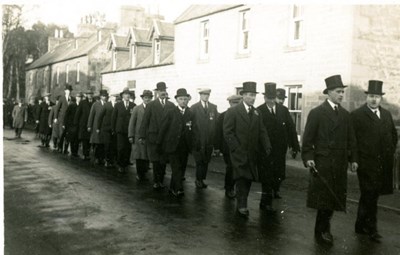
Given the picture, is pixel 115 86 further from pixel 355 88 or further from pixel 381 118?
pixel 381 118

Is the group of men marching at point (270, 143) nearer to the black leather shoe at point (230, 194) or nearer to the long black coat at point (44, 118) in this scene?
the black leather shoe at point (230, 194)

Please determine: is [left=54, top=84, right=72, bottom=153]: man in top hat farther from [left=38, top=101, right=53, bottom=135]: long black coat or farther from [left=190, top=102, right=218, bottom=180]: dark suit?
[left=190, top=102, right=218, bottom=180]: dark suit

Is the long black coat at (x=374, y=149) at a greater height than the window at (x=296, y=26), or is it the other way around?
the window at (x=296, y=26)

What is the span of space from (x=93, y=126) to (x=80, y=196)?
4.97 meters

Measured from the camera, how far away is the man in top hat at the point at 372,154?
20.2ft

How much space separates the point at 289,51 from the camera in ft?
50.6

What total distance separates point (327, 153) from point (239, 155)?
152cm

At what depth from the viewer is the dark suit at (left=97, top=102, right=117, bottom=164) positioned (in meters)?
12.2

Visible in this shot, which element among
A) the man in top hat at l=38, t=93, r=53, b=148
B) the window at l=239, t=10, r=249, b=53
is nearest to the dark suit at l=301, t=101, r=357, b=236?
the window at l=239, t=10, r=249, b=53

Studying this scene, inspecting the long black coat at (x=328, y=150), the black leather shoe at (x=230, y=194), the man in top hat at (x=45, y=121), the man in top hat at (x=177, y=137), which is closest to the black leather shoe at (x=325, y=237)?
the long black coat at (x=328, y=150)

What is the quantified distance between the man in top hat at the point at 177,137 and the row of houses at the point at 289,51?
632 centimetres

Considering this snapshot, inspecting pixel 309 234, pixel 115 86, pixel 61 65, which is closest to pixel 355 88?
pixel 309 234

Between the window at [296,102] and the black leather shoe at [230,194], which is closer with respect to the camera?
the black leather shoe at [230,194]

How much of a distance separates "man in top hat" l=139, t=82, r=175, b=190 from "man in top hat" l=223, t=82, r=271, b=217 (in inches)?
85.3
